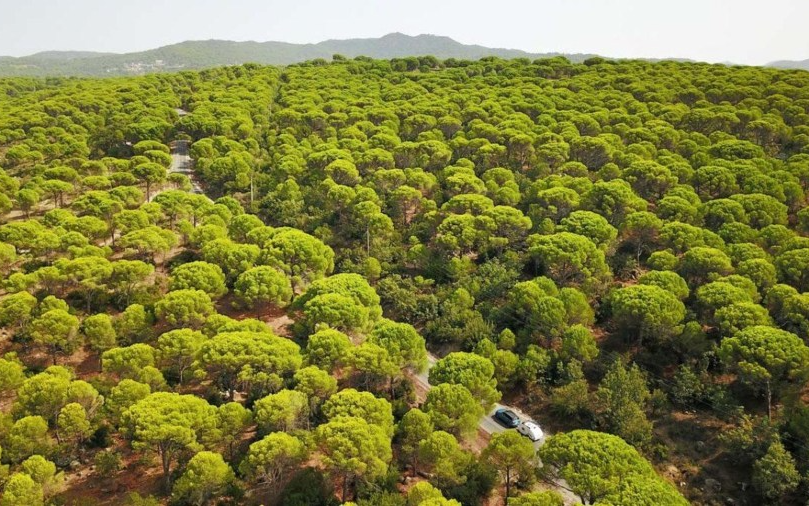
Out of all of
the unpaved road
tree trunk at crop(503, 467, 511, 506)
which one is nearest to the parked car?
the unpaved road

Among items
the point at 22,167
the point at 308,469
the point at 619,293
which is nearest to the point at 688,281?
the point at 619,293

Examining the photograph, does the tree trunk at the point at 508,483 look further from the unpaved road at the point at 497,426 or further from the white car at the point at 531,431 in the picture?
the white car at the point at 531,431

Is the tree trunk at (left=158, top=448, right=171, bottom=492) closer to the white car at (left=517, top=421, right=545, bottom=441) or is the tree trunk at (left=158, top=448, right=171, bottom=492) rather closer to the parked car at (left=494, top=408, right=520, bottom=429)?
the parked car at (left=494, top=408, right=520, bottom=429)

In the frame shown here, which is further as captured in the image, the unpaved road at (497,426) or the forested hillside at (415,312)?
the unpaved road at (497,426)

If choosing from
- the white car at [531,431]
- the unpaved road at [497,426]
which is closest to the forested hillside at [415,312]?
the unpaved road at [497,426]

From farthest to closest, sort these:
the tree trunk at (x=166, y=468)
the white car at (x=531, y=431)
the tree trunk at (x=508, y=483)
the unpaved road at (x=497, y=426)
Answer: the white car at (x=531, y=431) < the unpaved road at (x=497, y=426) < the tree trunk at (x=508, y=483) < the tree trunk at (x=166, y=468)

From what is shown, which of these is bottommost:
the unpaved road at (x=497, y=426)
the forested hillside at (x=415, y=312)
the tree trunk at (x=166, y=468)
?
the unpaved road at (x=497, y=426)

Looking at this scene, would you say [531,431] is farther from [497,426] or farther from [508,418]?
[497,426]
